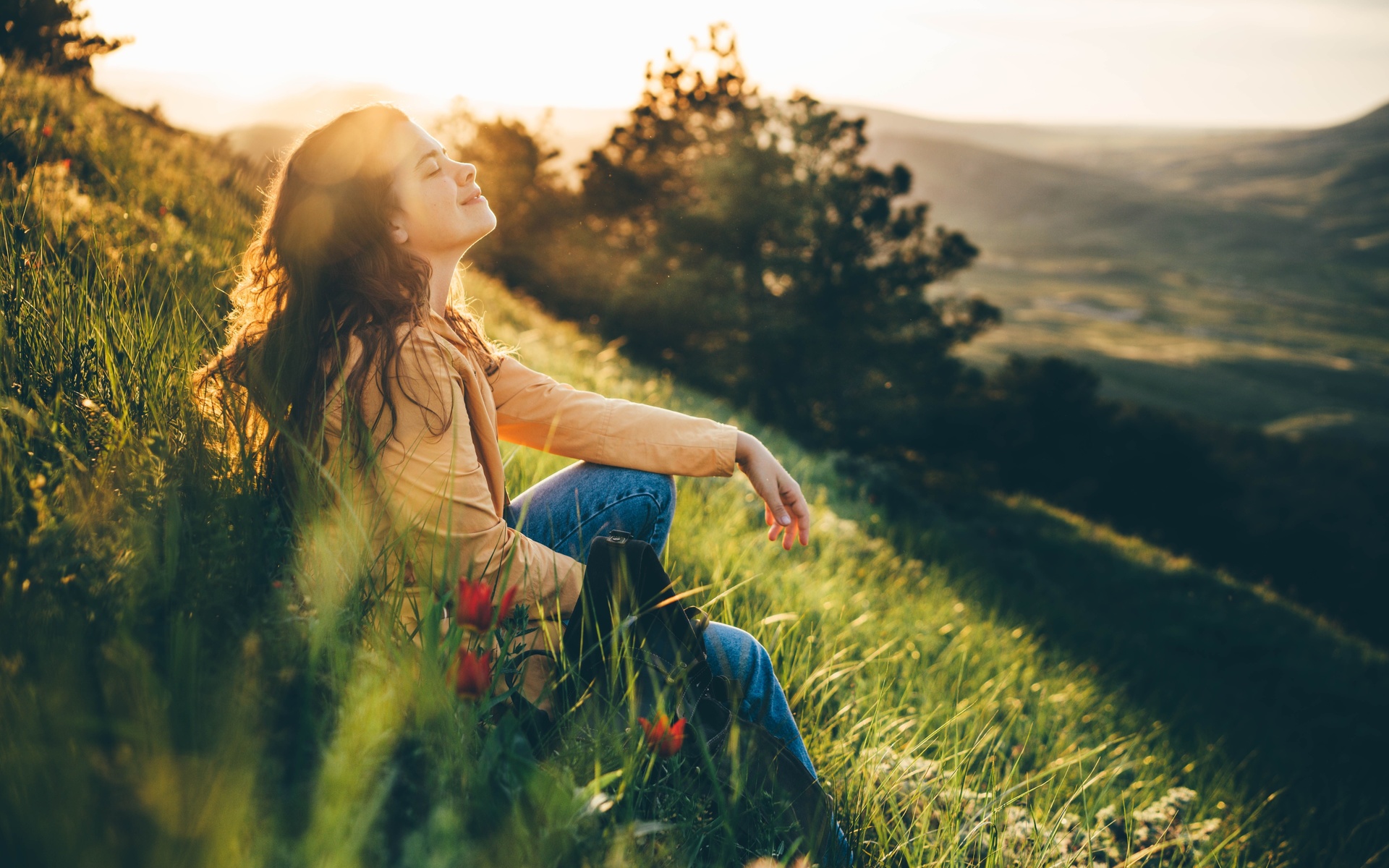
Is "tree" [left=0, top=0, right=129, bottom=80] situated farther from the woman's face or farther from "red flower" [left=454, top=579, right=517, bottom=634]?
"red flower" [left=454, top=579, right=517, bottom=634]

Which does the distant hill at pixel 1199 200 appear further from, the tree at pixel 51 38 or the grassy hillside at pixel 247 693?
the grassy hillside at pixel 247 693

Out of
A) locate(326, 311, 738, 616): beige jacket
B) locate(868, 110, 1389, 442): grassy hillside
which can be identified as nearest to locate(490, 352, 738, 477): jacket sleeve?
locate(326, 311, 738, 616): beige jacket

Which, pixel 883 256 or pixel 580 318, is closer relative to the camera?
Result: pixel 883 256

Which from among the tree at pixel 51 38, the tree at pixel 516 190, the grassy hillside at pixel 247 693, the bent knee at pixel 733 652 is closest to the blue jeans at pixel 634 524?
the bent knee at pixel 733 652

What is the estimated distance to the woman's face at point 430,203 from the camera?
6.39ft

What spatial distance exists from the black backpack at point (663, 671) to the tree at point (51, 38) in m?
5.61

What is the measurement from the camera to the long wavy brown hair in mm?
1571

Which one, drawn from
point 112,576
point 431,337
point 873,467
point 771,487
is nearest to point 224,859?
point 112,576

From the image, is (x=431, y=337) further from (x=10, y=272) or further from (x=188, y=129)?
(x=188, y=129)

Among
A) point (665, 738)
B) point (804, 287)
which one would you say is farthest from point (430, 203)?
point (804, 287)

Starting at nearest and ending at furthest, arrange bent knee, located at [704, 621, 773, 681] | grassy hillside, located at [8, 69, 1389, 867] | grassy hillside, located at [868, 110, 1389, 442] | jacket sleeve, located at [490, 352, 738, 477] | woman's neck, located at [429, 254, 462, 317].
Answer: grassy hillside, located at [8, 69, 1389, 867] → bent knee, located at [704, 621, 773, 681] → woman's neck, located at [429, 254, 462, 317] → jacket sleeve, located at [490, 352, 738, 477] → grassy hillside, located at [868, 110, 1389, 442]

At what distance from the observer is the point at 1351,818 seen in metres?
6.07

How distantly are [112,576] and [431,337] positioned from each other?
805 millimetres

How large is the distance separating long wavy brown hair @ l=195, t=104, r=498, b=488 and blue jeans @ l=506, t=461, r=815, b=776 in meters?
0.53
